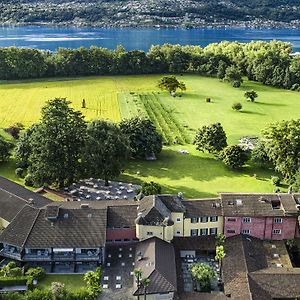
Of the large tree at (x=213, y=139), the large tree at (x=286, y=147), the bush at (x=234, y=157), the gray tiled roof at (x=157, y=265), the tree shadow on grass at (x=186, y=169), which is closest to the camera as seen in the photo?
the gray tiled roof at (x=157, y=265)

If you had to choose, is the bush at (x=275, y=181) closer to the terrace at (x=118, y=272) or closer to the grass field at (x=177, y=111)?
the grass field at (x=177, y=111)

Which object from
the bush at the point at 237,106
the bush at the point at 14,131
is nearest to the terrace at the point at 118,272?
the bush at the point at 14,131

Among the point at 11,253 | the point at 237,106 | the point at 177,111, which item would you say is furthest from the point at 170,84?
the point at 11,253

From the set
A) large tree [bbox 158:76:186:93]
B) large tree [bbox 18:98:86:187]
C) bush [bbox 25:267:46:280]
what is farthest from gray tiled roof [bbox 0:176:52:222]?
large tree [bbox 158:76:186:93]

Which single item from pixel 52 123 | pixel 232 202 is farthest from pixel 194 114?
pixel 232 202

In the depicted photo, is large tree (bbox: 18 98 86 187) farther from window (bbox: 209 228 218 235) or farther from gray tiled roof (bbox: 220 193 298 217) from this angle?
gray tiled roof (bbox: 220 193 298 217)

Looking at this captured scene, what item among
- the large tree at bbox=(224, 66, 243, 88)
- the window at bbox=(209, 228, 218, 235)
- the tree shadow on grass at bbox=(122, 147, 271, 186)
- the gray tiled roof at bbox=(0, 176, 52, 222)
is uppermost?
the gray tiled roof at bbox=(0, 176, 52, 222)

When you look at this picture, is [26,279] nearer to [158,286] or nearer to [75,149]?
[158,286]
